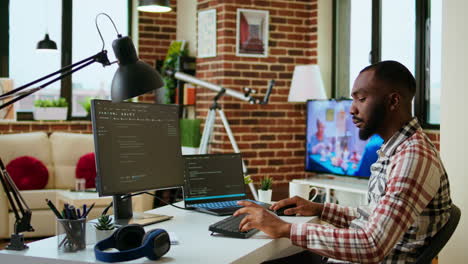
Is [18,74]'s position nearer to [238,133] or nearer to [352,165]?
[238,133]

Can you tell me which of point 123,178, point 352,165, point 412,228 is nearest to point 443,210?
point 412,228

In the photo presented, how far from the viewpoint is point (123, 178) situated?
232 centimetres

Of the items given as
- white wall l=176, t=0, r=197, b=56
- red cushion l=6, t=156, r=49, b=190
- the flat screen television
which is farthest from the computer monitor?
white wall l=176, t=0, r=197, b=56

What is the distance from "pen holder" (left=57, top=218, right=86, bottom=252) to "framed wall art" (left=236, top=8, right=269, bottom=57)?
4.08 metres

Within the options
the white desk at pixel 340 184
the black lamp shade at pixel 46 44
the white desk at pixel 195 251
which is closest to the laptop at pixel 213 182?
the white desk at pixel 195 251

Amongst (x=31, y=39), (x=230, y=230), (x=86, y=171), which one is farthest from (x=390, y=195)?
(x=31, y=39)

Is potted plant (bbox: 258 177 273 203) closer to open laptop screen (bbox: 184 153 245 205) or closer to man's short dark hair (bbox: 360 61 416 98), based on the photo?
open laptop screen (bbox: 184 153 245 205)

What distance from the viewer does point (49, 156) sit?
6062 mm

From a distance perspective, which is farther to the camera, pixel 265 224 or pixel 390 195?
pixel 265 224

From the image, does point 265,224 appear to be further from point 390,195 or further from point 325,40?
point 325,40

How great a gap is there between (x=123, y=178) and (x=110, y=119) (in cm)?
23

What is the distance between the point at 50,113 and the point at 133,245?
4781 mm

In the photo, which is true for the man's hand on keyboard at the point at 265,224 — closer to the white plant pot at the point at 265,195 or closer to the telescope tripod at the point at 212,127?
the white plant pot at the point at 265,195

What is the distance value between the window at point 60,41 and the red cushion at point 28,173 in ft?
2.93
